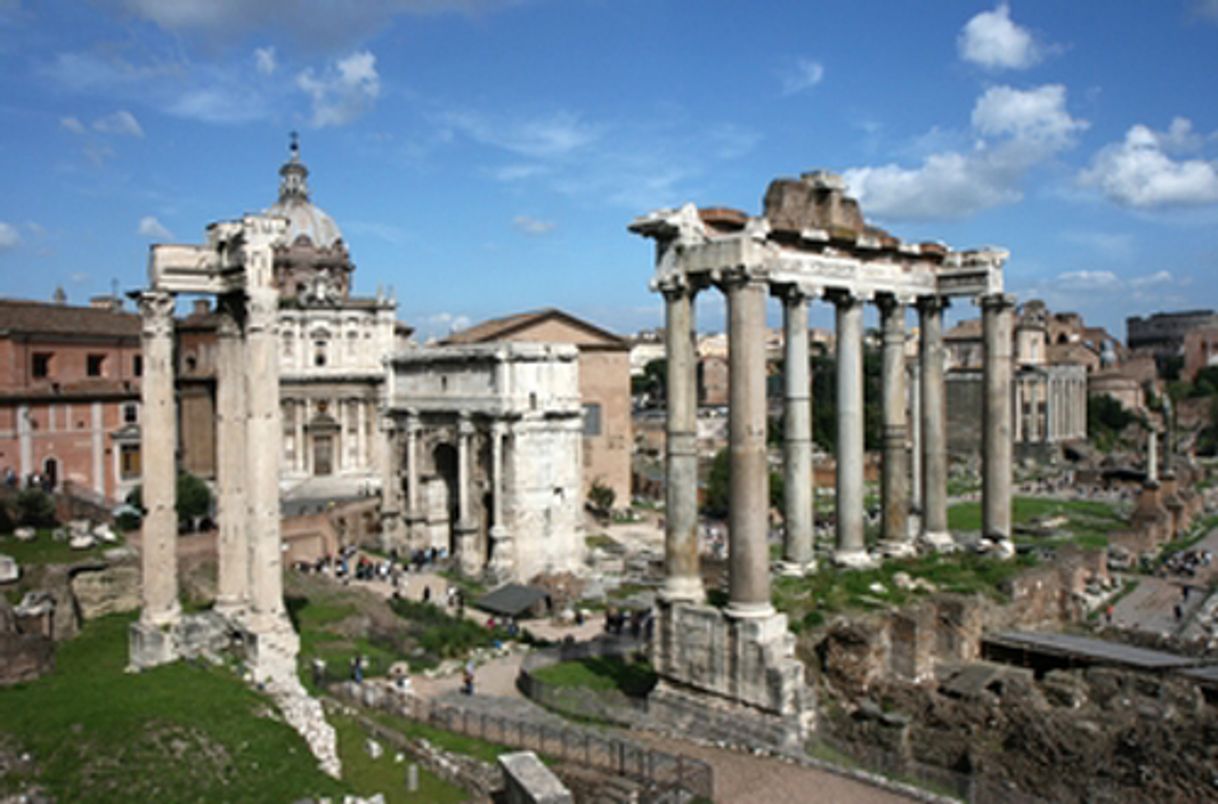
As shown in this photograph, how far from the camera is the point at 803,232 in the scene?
1683 cm

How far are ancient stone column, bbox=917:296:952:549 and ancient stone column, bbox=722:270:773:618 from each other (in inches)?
268

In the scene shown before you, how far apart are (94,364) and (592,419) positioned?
24.5m

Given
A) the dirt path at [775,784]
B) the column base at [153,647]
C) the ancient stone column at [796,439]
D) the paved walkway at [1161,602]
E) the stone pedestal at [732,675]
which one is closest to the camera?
the dirt path at [775,784]

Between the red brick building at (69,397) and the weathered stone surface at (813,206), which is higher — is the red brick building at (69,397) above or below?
below

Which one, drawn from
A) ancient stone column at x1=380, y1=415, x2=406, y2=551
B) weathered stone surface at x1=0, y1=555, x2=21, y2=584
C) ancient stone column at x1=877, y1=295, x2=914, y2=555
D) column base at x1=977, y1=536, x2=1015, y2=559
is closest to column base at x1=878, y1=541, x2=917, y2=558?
ancient stone column at x1=877, y1=295, x2=914, y2=555

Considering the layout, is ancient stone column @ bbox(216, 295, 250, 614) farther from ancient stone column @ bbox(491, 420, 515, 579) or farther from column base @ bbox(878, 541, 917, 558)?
ancient stone column @ bbox(491, 420, 515, 579)

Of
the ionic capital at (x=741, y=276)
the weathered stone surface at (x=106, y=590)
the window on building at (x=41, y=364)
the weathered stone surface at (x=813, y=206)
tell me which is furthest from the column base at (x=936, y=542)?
the window on building at (x=41, y=364)

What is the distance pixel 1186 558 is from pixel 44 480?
140 feet

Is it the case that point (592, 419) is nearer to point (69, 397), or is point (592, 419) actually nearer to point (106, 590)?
point (69, 397)

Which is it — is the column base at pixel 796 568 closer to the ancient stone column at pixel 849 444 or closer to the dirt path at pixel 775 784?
the ancient stone column at pixel 849 444

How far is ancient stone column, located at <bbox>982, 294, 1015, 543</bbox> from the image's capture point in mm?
19109

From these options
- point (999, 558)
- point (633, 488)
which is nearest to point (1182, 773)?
point (999, 558)

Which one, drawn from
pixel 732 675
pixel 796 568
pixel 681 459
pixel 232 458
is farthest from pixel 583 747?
pixel 232 458

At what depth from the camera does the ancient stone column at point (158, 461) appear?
17016 mm
